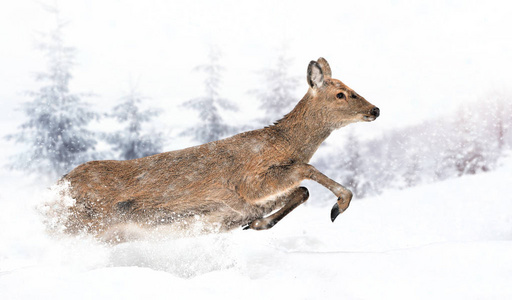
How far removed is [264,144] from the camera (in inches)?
223

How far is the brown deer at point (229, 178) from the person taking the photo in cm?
541

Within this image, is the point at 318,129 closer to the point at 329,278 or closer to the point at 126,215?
the point at 329,278

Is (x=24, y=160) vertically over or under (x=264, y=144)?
under

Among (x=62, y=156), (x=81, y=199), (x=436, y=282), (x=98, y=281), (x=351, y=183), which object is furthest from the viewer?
(x=351, y=183)

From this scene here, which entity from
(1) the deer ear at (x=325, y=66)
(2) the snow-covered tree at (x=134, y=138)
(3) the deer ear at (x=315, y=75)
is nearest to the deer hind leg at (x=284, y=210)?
(3) the deer ear at (x=315, y=75)

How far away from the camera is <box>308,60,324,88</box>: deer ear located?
568 cm

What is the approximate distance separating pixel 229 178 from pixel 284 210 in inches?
27.3

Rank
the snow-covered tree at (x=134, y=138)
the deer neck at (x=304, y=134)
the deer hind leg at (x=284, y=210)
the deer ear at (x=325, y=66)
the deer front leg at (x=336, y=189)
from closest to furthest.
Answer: the deer front leg at (x=336, y=189) → the deer hind leg at (x=284, y=210) → the deer neck at (x=304, y=134) → the deer ear at (x=325, y=66) → the snow-covered tree at (x=134, y=138)

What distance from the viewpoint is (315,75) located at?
573 centimetres

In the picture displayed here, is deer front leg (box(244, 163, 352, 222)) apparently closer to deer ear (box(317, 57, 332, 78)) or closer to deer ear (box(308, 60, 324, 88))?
deer ear (box(308, 60, 324, 88))

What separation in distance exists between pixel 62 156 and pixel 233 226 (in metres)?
7.57

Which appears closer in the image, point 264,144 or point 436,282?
point 436,282

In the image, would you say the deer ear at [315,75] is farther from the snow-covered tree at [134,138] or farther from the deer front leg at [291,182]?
the snow-covered tree at [134,138]

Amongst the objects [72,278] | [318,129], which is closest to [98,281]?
[72,278]
